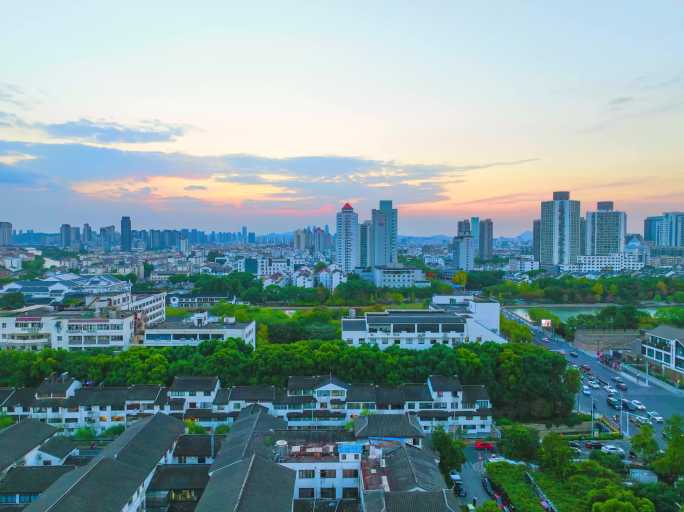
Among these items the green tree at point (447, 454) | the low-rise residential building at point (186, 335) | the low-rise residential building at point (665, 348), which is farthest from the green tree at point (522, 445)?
the low-rise residential building at point (186, 335)

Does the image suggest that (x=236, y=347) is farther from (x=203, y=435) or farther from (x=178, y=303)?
(x=178, y=303)

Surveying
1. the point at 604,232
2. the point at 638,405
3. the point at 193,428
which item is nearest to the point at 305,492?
the point at 193,428

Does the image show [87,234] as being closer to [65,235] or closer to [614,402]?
[65,235]

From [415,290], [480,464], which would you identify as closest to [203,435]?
[480,464]

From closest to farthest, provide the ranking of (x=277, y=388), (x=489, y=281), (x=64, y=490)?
(x=64, y=490)
(x=277, y=388)
(x=489, y=281)

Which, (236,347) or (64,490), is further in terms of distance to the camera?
(236,347)

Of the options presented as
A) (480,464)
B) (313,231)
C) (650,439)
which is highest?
(313,231)

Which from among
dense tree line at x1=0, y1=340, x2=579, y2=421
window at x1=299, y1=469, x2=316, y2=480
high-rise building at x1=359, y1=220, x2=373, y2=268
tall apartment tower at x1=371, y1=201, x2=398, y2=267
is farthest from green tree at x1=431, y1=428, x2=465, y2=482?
high-rise building at x1=359, y1=220, x2=373, y2=268
